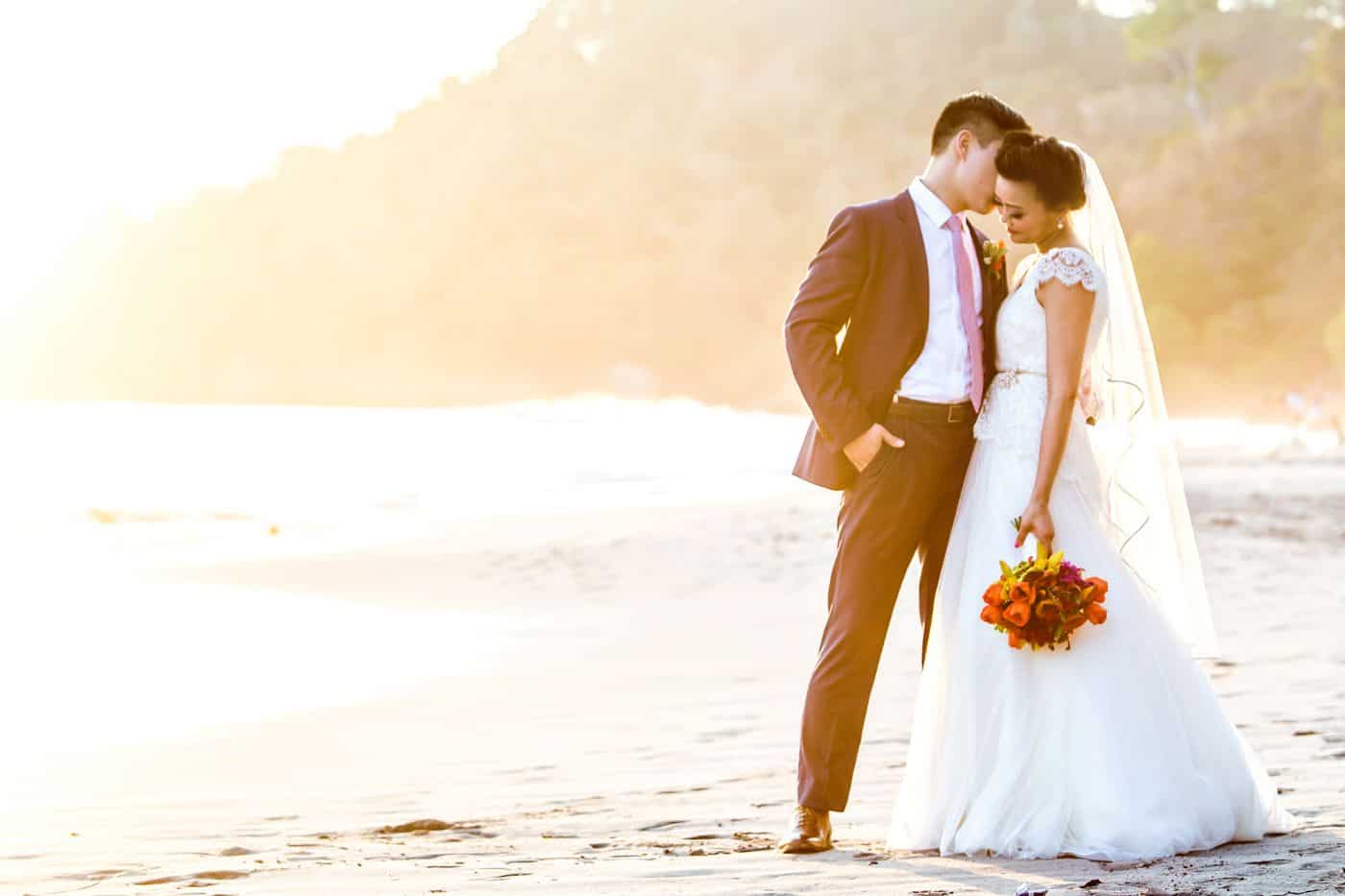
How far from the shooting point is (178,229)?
229 ft

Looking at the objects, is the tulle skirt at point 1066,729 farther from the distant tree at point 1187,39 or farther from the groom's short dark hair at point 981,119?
the distant tree at point 1187,39

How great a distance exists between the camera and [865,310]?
13.5 feet

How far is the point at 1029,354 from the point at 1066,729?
2.97 ft

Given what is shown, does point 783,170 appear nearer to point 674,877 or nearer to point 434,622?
point 434,622

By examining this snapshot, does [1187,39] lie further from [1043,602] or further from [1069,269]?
[1043,602]

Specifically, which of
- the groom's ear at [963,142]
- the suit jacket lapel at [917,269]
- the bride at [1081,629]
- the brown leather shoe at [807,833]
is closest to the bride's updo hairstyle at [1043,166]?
the bride at [1081,629]

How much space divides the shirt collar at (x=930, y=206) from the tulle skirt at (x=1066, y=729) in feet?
1.83

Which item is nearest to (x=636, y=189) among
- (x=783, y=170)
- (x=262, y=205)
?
(x=783, y=170)

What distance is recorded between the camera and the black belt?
4.08 metres

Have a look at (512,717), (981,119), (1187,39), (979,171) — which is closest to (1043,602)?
(979,171)

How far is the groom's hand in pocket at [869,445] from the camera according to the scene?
401 centimetres

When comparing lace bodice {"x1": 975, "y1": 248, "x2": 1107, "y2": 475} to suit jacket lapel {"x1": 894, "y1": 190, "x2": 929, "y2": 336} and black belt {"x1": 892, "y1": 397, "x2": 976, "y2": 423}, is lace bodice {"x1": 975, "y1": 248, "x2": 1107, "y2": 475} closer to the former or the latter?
black belt {"x1": 892, "y1": 397, "x2": 976, "y2": 423}

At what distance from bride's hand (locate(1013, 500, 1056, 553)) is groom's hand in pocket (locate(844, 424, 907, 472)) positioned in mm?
343

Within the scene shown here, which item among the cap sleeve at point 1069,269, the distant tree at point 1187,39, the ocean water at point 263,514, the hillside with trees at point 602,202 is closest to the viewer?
the cap sleeve at point 1069,269
